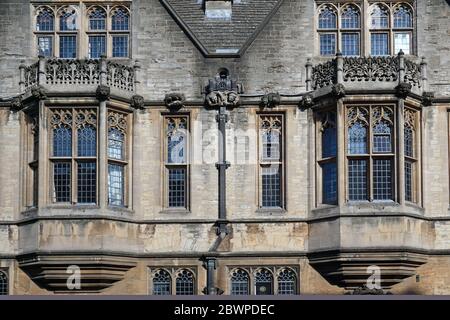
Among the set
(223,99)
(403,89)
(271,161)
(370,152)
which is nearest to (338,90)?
(403,89)

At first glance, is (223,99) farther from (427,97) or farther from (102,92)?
(427,97)

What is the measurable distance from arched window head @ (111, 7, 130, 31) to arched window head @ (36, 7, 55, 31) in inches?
60.9

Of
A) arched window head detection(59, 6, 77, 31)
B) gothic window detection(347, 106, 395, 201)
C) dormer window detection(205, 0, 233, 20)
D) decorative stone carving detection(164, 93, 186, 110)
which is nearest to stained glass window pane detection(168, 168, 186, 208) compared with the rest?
decorative stone carving detection(164, 93, 186, 110)

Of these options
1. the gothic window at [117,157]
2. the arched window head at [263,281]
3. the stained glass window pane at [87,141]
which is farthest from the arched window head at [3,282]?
the arched window head at [263,281]

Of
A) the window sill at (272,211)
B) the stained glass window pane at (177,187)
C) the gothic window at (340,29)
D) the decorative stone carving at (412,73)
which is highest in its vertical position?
the gothic window at (340,29)

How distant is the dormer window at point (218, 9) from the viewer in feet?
76.1

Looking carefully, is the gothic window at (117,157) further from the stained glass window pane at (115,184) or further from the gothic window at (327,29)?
the gothic window at (327,29)

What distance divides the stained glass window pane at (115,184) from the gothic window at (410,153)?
22.4 ft

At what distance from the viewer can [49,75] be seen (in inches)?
843

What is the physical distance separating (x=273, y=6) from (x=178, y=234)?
21.0 feet

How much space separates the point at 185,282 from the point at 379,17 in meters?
8.16

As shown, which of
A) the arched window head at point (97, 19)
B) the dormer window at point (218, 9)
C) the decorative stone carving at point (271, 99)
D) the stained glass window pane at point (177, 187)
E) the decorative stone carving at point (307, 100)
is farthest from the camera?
the dormer window at point (218, 9)

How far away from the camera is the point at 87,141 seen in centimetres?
2131

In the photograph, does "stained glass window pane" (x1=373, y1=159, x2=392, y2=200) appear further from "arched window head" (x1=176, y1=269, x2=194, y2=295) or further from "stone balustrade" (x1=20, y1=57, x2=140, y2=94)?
"stone balustrade" (x1=20, y1=57, x2=140, y2=94)
